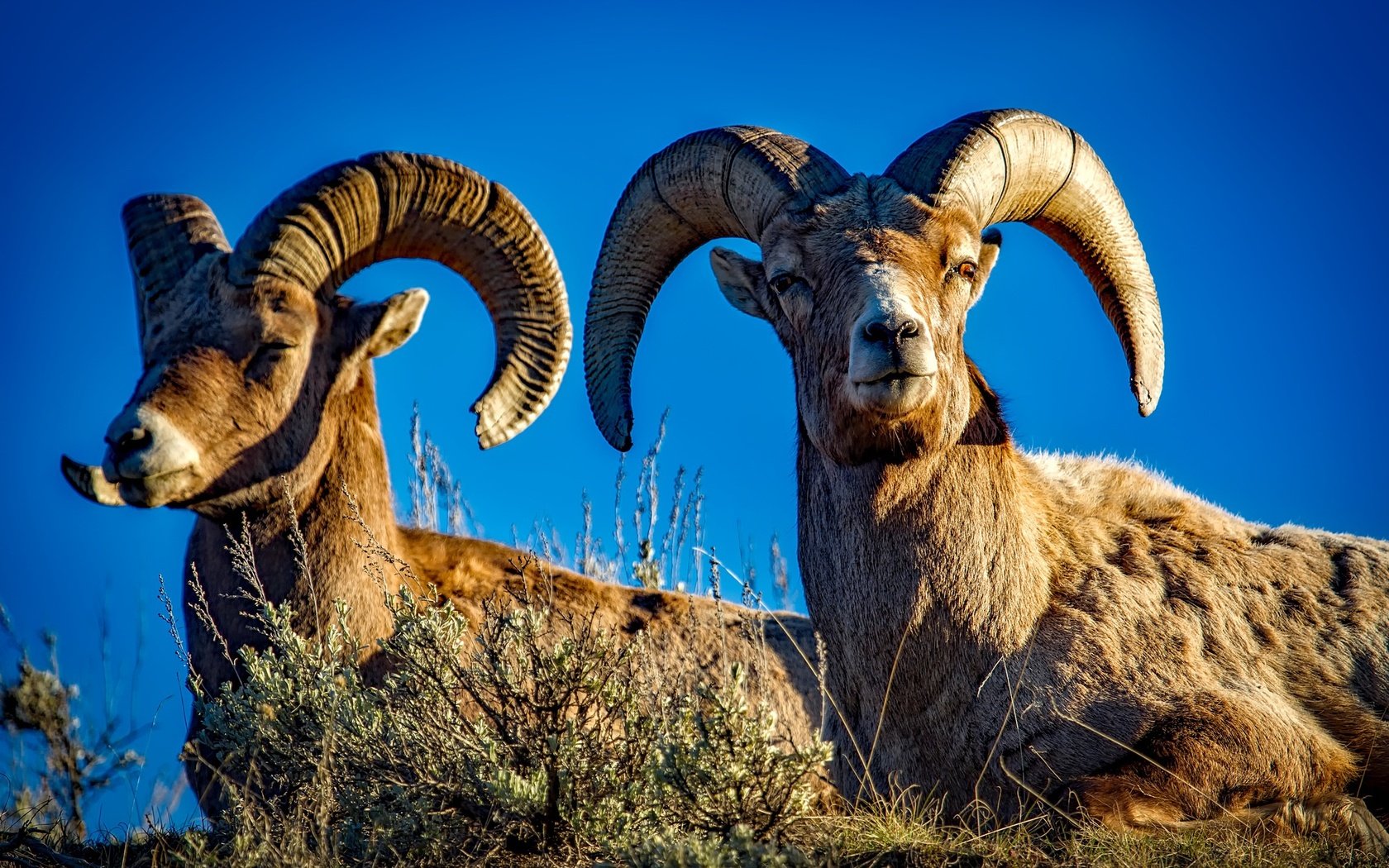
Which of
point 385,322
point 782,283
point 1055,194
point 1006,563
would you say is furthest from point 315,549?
point 1055,194

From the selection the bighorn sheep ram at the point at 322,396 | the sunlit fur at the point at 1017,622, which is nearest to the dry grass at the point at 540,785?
the sunlit fur at the point at 1017,622

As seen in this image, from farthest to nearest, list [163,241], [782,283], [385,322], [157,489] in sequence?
[163,241] < [385,322] < [157,489] < [782,283]

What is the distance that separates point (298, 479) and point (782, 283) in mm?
2828

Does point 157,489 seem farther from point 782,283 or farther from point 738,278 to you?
point 782,283

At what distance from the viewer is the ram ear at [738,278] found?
659 cm

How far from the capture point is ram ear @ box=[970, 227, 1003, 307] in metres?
6.26

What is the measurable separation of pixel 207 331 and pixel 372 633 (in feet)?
6.09

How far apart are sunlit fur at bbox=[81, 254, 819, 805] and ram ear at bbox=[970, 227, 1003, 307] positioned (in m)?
1.95

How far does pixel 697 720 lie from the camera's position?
14.4 ft

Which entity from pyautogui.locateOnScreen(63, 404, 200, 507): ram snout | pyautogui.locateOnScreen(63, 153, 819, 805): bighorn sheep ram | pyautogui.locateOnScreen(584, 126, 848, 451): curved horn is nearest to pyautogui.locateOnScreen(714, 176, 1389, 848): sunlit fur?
pyautogui.locateOnScreen(584, 126, 848, 451): curved horn

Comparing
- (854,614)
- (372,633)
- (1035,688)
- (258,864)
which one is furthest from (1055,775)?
(372,633)

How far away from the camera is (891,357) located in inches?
206

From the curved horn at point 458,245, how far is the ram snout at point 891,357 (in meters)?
2.89

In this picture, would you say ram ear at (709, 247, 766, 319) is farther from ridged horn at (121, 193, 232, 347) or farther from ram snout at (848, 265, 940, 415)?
ridged horn at (121, 193, 232, 347)
